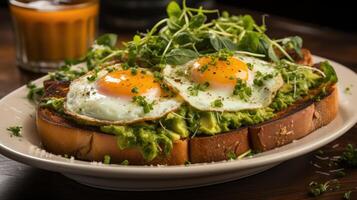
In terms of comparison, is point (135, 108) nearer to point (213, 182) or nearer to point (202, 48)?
point (213, 182)

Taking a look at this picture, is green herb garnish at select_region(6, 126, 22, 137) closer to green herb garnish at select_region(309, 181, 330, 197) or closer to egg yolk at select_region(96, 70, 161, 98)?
egg yolk at select_region(96, 70, 161, 98)

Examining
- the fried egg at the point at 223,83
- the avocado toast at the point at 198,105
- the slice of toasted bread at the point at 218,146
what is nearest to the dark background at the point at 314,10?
the avocado toast at the point at 198,105

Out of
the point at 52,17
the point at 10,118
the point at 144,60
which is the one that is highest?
the point at 144,60

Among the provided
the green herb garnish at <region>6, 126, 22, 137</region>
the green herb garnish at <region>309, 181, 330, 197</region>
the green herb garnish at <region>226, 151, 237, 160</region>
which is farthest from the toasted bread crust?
the green herb garnish at <region>6, 126, 22, 137</region>

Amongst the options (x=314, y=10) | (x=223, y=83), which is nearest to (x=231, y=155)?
(x=223, y=83)

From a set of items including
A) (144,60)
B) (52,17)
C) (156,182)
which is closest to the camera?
(156,182)

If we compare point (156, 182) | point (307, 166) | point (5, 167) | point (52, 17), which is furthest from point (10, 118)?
point (52, 17)

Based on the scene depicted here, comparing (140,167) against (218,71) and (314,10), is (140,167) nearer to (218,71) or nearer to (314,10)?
(218,71)
